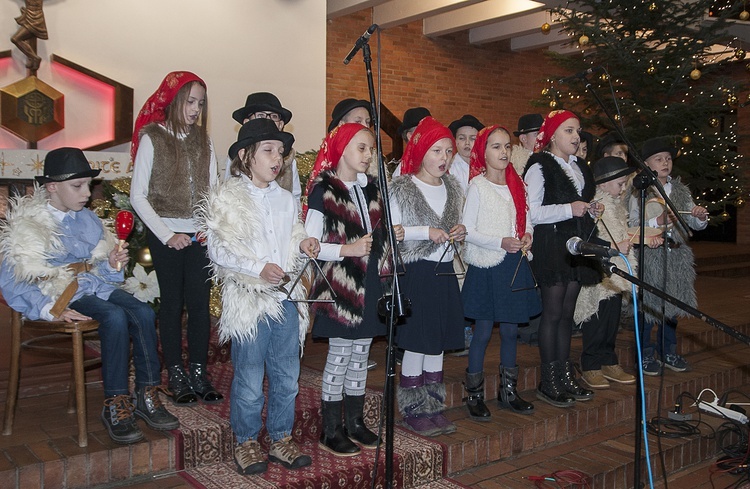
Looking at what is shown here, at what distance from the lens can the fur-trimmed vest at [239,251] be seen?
2678mm

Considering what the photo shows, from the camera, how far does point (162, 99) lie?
125 inches

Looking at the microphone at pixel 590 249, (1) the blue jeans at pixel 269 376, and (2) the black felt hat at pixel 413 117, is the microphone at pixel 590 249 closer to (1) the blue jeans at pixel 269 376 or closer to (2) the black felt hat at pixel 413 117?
(1) the blue jeans at pixel 269 376

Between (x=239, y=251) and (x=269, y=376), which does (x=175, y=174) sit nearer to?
(x=239, y=251)

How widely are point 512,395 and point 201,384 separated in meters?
1.61

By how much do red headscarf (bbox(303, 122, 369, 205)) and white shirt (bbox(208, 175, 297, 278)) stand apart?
0.17 metres

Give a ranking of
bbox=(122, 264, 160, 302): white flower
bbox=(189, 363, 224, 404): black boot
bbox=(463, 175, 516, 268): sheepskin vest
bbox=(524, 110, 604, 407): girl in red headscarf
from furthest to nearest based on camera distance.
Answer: bbox=(122, 264, 160, 302): white flower, bbox=(524, 110, 604, 407): girl in red headscarf, bbox=(463, 175, 516, 268): sheepskin vest, bbox=(189, 363, 224, 404): black boot

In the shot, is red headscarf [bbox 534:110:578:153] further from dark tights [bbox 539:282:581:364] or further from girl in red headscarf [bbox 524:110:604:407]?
dark tights [bbox 539:282:581:364]

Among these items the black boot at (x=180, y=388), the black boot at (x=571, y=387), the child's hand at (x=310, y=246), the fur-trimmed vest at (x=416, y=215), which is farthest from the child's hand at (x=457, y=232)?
the black boot at (x=180, y=388)

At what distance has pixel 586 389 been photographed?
4.08 m

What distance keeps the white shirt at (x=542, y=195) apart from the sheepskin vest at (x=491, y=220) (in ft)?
0.79

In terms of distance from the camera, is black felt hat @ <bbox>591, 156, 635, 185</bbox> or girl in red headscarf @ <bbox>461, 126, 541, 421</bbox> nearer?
girl in red headscarf @ <bbox>461, 126, 541, 421</bbox>

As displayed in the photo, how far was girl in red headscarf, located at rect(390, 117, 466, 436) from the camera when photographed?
3.16 meters

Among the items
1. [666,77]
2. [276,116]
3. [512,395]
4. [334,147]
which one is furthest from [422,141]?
[666,77]

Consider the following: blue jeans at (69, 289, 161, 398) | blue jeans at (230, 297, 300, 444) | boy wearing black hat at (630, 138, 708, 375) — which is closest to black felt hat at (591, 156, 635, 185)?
boy wearing black hat at (630, 138, 708, 375)
